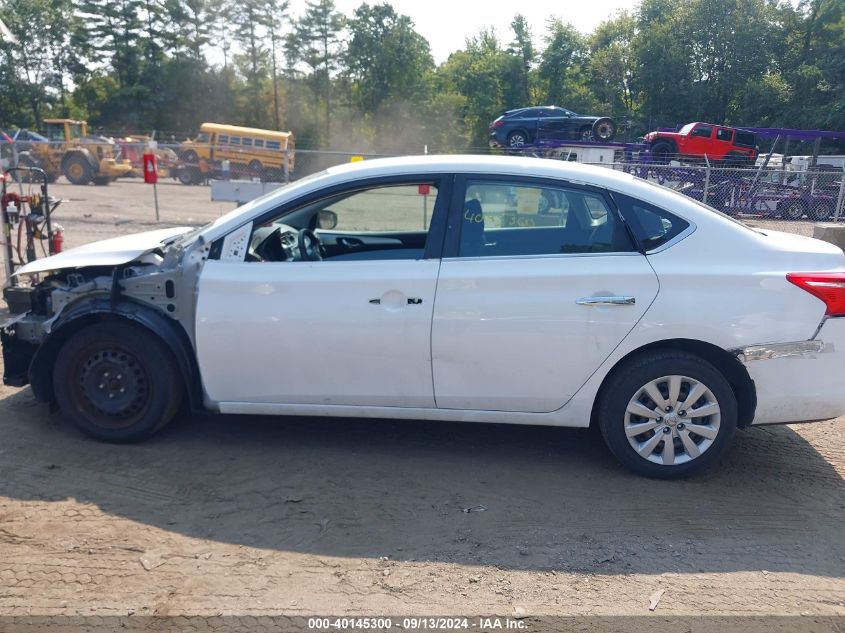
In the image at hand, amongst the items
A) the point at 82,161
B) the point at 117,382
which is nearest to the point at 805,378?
the point at 117,382

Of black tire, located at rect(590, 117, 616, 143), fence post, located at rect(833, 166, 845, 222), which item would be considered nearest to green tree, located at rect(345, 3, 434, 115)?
black tire, located at rect(590, 117, 616, 143)

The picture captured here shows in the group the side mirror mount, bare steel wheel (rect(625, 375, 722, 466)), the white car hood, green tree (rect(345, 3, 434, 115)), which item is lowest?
bare steel wheel (rect(625, 375, 722, 466))

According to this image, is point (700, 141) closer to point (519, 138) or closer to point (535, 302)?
point (519, 138)

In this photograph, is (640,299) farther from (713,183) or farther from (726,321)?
(713,183)

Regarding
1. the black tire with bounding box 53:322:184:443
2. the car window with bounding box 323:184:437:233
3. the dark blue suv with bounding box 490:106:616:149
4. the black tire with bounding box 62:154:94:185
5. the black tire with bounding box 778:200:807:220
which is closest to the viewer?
the black tire with bounding box 53:322:184:443

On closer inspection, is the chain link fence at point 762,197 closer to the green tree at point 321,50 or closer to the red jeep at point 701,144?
the red jeep at point 701,144

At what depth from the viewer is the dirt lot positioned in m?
3.11

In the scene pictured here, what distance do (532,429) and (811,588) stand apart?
2043 mm

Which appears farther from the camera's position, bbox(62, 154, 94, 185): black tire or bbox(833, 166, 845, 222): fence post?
bbox(62, 154, 94, 185): black tire

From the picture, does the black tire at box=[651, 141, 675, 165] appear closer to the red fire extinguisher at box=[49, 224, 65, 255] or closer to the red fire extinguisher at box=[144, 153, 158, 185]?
the red fire extinguisher at box=[144, 153, 158, 185]

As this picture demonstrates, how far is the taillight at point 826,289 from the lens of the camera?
3994mm

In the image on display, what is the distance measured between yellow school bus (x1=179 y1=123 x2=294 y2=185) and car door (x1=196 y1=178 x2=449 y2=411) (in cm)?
2652

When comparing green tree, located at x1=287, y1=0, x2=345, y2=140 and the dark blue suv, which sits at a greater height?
green tree, located at x1=287, y1=0, x2=345, y2=140

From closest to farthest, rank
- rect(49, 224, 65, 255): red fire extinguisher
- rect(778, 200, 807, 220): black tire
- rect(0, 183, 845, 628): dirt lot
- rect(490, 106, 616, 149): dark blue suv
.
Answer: rect(0, 183, 845, 628): dirt lot → rect(49, 224, 65, 255): red fire extinguisher → rect(778, 200, 807, 220): black tire → rect(490, 106, 616, 149): dark blue suv
